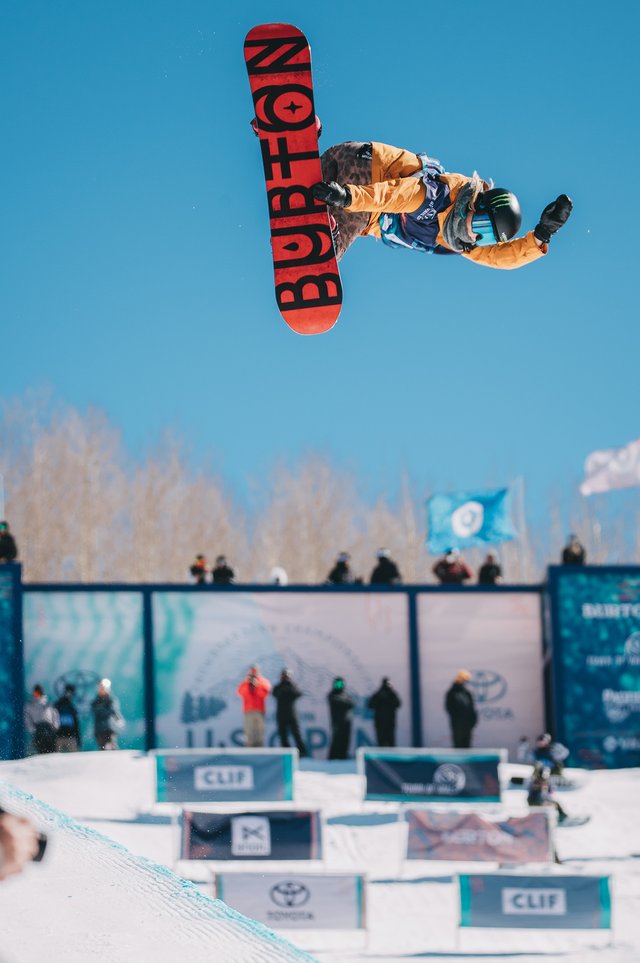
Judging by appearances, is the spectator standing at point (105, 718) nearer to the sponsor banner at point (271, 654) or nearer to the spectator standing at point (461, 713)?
the sponsor banner at point (271, 654)

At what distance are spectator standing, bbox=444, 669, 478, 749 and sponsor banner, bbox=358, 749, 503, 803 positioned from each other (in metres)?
3.11

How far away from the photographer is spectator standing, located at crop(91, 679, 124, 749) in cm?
1792

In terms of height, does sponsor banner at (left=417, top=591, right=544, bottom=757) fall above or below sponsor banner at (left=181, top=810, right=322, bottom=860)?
above

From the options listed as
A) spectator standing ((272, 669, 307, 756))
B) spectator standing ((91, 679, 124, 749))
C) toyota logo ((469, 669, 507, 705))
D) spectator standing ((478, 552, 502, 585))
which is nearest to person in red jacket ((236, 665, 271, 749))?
spectator standing ((272, 669, 307, 756))

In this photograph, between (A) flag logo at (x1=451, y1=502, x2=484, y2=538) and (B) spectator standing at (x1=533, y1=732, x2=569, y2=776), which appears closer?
(B) spectator standing at (x1=533, y1=732, x2=569, y2=776)

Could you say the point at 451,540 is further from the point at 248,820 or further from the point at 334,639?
the point at 248,820

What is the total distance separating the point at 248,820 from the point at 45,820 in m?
7.35

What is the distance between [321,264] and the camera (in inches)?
277

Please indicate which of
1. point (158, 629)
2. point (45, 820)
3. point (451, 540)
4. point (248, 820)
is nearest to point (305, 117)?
point (45, 820)

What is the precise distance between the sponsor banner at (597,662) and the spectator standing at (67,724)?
638cm

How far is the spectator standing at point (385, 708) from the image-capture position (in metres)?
18.9

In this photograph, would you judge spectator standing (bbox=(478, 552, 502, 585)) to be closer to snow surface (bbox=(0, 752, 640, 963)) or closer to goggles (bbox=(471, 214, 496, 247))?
snow surface (bbox=(0, 752, 640, 963))

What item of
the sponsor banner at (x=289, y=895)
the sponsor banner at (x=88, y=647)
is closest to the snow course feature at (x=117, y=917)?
the sponsor banner at (x=289, y=895)

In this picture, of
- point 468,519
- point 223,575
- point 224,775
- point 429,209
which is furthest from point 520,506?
point 429,209
